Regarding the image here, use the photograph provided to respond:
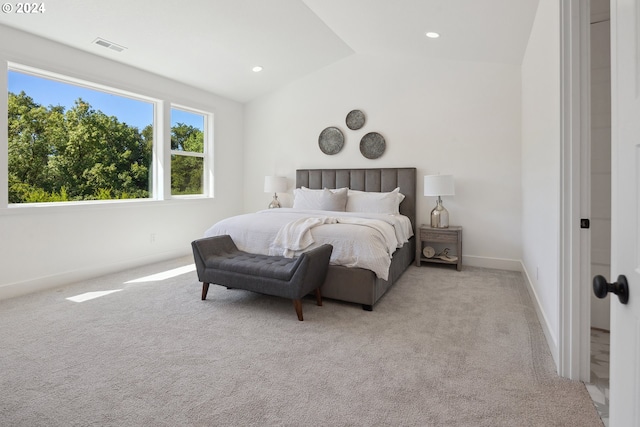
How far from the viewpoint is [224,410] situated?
5.46 ft

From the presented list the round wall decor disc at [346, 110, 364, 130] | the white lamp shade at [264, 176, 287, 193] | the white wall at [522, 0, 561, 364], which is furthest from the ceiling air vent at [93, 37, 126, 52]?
the white wall at [522, 0, 561, 364]

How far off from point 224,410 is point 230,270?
1434mm

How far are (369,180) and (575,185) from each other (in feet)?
10.7

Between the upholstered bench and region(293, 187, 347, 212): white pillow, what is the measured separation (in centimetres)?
158

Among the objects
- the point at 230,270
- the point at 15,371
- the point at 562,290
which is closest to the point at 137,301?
the point at 230,270

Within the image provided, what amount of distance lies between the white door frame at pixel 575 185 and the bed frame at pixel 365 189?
1.39 meters

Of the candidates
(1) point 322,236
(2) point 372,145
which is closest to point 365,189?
(2) point 372,145

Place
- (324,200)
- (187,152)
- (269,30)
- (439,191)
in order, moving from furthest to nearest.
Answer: (187,152) → (324,200) → (439,191) → (269,30)

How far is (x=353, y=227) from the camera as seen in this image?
3168mm

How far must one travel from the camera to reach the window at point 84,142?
3.51 meters

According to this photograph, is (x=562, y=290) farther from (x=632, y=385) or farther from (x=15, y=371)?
(x=15, y=371)

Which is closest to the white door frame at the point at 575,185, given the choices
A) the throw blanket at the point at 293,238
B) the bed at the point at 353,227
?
the bed at the point at 353,227

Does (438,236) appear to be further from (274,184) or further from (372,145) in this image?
(274,184)

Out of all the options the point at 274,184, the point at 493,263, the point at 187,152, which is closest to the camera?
the point at 493,263
